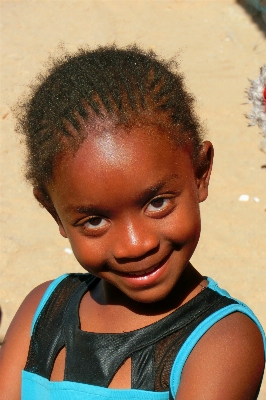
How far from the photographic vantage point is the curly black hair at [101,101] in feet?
5.24

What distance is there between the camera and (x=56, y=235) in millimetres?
4008

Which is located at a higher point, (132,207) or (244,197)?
(132,207)

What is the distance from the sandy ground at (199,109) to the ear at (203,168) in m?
1.55

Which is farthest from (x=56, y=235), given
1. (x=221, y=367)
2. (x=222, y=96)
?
(x=221, y=367)

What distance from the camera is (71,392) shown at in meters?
1.77

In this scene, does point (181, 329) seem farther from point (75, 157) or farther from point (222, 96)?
point (222, 96)

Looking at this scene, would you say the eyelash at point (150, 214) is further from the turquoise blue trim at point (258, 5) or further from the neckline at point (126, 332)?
the turquoise blue trim at point (258, 5)

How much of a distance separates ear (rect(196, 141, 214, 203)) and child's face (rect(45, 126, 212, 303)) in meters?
0.09

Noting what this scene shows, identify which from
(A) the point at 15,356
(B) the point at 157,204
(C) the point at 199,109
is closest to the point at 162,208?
(B) the point at 157,204

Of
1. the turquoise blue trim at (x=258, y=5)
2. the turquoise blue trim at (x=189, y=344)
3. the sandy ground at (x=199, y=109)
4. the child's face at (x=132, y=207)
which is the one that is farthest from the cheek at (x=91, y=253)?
the turquoise blue trim at (x=258, y=5)

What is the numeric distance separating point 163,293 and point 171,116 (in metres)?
0.42

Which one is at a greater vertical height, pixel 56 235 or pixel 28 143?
pixel 28 143

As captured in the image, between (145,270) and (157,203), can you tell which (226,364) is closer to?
(145,270)

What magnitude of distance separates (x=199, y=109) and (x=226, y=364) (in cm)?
329
